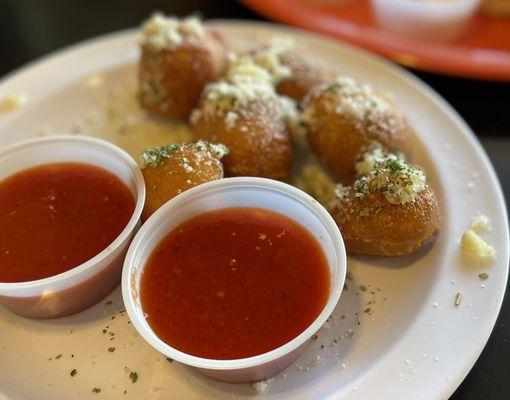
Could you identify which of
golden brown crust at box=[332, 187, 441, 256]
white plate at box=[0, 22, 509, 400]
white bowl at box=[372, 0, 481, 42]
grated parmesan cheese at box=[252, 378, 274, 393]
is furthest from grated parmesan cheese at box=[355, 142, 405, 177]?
white bowl at box=[372, 0, 481, 42]

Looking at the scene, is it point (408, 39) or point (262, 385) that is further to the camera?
point (408, 39)

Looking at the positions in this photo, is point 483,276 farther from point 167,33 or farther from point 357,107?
point 167,33

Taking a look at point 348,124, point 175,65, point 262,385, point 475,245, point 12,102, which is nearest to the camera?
point 262,385

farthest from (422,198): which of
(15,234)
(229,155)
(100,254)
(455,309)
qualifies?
(15,234)

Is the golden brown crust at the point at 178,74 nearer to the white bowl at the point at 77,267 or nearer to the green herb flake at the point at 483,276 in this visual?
the white bowl at the point at 77,267

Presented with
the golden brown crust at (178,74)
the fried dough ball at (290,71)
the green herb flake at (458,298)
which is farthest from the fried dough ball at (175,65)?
the green herb flake at (458,298)

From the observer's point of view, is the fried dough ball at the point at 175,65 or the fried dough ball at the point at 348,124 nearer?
the fried dough ball at the point at 348,124

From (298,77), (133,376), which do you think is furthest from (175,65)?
(133,376)

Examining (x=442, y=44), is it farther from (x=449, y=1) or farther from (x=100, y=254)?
(x=100, y=254)
